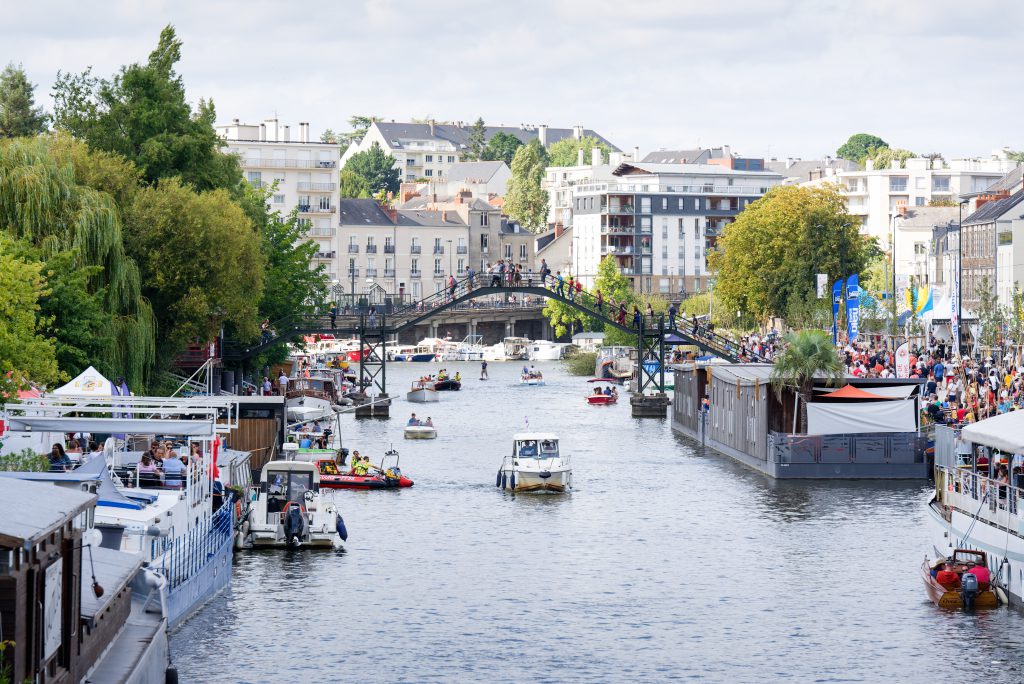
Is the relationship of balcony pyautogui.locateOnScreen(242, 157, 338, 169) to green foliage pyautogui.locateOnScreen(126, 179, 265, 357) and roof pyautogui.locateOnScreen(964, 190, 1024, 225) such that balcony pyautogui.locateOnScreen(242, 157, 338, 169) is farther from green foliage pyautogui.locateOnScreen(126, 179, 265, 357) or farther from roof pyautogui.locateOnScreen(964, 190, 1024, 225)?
green foliage pyautogui.locateOnScreen(126, 179, 265, 357)

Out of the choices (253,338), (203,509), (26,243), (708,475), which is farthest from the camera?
(253,338)

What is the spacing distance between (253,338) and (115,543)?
5459 cm

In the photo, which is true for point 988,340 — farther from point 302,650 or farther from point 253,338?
point 302,650

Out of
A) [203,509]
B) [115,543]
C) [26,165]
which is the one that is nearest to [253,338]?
[26,165]

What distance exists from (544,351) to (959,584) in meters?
139

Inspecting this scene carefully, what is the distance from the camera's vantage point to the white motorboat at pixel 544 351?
181125 millimetres

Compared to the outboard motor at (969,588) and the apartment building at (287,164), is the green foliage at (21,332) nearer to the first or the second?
the outboard motor at (969,588)

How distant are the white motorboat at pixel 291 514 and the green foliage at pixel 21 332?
7687 millimetres

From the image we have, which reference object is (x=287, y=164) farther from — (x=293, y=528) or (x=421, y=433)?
(x=293, y=528)

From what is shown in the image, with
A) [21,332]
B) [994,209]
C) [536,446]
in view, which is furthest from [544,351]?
[21,332]

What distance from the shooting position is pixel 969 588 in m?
42.9

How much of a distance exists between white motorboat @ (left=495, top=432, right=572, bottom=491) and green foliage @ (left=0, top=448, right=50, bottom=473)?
88.4ft

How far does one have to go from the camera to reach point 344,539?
53.8m

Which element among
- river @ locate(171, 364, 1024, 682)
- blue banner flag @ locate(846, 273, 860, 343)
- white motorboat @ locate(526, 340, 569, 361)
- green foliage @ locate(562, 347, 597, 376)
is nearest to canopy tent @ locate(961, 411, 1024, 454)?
river @ locate(171, 364, 1024, 682)
